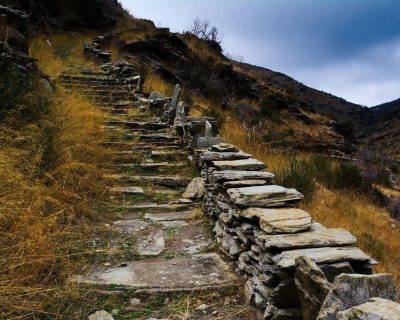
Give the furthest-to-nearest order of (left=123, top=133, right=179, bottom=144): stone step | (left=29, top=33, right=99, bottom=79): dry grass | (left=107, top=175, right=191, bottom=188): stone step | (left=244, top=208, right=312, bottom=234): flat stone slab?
1. (left=29, top=33, right=99, bottom=79): dry grass
2. (left=123, top=133, right=179, bottom=144): stone step
3. (left=107, top=175, right=191, bottom=188): stone step
4. (left=244, top=208, right=312, bottom=234): flat stone slab

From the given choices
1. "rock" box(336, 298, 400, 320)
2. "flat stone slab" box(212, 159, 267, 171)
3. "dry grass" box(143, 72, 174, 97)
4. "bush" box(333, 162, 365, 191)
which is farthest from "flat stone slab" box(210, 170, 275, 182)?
"dry grass" box(143, 72, 174, 97)

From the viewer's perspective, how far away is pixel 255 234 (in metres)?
3.38

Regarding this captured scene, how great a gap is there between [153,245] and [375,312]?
2.94 metres

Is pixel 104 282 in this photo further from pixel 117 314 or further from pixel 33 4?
pixel 33 4

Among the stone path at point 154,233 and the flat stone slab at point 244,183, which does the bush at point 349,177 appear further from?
the flat stone slab at point 244,183

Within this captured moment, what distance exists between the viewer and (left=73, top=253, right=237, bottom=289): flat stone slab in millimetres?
3467

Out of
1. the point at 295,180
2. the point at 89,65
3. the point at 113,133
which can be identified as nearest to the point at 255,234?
the point at 295,180

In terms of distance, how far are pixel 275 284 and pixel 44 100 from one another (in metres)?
4.65

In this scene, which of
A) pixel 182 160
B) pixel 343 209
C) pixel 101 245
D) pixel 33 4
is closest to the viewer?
pixel 101 245

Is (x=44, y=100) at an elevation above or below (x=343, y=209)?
above

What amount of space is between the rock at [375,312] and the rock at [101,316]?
1.78 m

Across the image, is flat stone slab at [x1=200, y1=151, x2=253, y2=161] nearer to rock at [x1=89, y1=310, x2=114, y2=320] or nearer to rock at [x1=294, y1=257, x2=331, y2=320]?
rock at [x1=89, y1=310, x2=114, y2=320]

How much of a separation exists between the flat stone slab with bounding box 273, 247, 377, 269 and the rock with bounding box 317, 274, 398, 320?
508mm

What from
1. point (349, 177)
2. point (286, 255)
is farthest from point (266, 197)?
point (349, 177)
